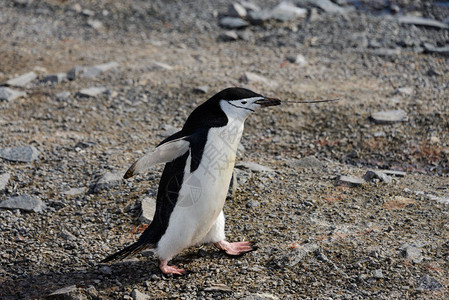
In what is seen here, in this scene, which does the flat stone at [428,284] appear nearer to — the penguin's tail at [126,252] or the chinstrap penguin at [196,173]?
the chinstrap penguin at [196,173]

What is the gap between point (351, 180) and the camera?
17.0 feet

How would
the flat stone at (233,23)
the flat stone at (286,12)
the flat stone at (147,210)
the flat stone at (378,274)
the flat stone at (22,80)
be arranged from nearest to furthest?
the flat stone at (378,274), the flat stone at (147,210), the flat stone at (22,80), the flat stone at (233,23), the flat stone at (286,12)

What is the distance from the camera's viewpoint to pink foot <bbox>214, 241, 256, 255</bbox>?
4180 millimetres

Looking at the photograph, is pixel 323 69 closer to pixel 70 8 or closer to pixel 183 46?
pixel 183 46

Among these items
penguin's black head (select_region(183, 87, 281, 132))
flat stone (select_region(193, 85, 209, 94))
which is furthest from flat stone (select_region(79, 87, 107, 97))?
penguin's black head (select_region(183, 87, 281, 132))

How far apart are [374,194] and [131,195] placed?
6.77 feet

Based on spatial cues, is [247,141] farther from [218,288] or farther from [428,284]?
[428,284]

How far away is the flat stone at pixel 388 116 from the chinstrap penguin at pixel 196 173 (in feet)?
10.3

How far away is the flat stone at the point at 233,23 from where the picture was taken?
Answer: 34.8ft

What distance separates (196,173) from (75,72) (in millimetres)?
5041

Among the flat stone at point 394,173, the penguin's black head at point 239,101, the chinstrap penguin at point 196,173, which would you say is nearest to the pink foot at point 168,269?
the chinstrap penguin at point 196,173

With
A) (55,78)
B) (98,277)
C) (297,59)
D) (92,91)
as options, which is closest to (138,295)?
(98,277)

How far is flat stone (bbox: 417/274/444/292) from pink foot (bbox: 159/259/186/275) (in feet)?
5.02

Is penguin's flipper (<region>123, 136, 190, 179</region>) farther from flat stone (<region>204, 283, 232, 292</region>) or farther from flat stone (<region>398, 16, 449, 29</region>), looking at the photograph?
flat stone (<region>398, 16, 449, 29</region>)
